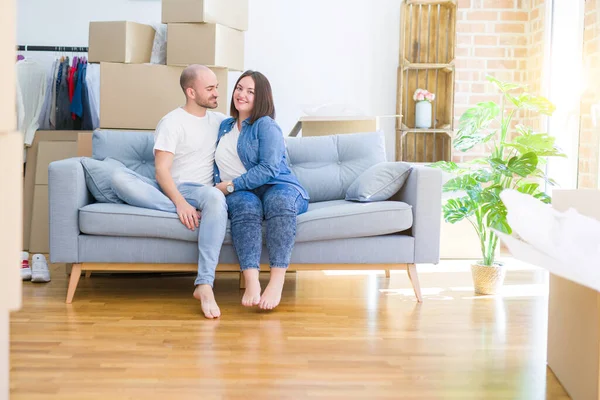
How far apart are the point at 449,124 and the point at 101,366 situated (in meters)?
3.61

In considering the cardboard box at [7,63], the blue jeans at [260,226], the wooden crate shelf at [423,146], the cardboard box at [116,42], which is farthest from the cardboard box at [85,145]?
the cardboard box at [7,63]

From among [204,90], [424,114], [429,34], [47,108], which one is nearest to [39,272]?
[204,90]

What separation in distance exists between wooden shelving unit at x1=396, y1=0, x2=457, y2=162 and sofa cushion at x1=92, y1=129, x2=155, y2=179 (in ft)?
7.02

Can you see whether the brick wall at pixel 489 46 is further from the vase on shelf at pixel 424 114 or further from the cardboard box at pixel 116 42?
the cardboard box at pixel 116 42

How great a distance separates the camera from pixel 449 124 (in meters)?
5.24

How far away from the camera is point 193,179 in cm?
343

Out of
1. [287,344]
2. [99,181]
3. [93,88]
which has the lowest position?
[287,344]

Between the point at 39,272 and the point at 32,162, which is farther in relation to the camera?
the point at 32,162

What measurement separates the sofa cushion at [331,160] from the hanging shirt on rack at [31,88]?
6.78ft

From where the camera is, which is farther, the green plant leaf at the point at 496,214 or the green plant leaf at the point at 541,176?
the green plant leaf at the point at 541,176

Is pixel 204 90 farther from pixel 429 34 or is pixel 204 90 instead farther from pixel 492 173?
pixel 429 34

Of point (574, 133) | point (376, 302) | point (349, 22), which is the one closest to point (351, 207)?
point (376, 302)

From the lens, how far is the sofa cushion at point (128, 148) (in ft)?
12.2

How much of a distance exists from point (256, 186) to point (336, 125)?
124cm
